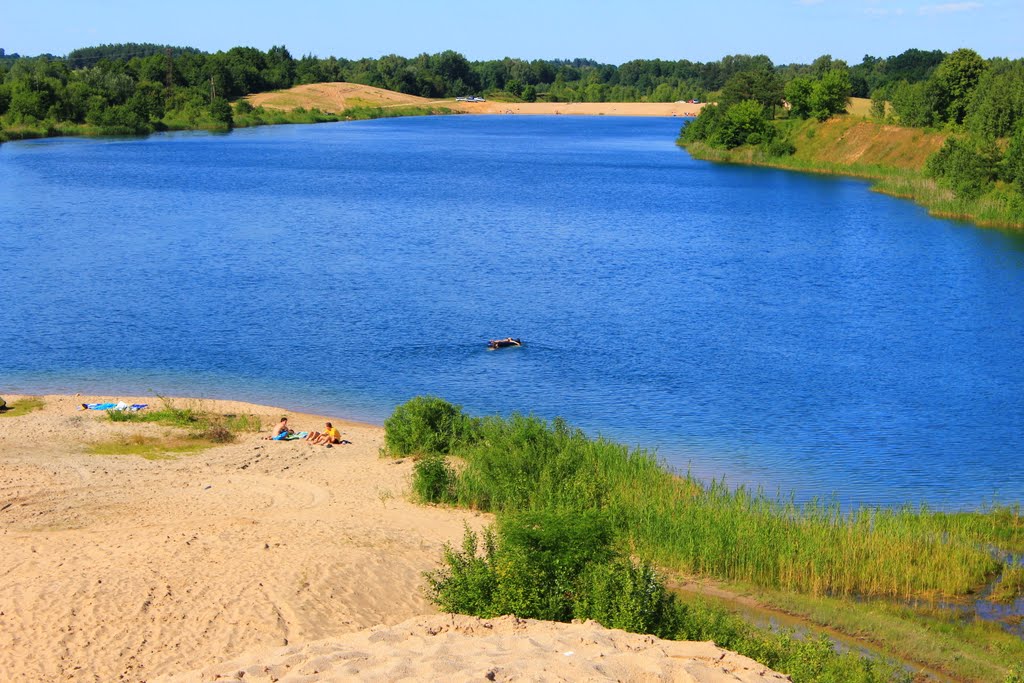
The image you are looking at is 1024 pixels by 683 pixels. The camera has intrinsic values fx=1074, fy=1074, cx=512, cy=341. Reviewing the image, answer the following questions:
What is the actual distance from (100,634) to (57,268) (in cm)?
3553

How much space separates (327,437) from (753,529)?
32.5 feet

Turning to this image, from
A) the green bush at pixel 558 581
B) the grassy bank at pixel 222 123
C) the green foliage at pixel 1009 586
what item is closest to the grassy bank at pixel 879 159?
the green foliage at pixel 1009 586

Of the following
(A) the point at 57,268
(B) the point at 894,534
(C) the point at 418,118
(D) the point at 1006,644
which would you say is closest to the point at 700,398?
(B) the point at 894,534

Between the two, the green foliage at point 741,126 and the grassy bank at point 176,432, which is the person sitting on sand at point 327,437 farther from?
the green foliage at point 741,126

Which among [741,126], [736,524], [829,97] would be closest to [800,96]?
[829,97]

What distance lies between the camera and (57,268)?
4494 centimetres

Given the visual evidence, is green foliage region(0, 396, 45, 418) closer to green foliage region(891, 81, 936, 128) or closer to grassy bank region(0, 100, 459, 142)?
green foliage region(891, 81, 936, 128)

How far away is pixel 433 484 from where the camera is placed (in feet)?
63.6

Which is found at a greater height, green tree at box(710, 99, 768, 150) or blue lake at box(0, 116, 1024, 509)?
green tree at box(710, 99, 768, 150)

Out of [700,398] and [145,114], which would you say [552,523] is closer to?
[700,398]

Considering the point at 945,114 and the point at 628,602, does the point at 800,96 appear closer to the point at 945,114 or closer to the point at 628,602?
the point at 945,114

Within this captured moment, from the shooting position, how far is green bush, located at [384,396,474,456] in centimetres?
2222

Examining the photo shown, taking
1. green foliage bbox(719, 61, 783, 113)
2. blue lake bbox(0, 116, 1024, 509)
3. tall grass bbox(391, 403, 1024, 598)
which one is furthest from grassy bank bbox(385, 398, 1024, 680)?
green foliage bbox(719, 61, 783, 113)

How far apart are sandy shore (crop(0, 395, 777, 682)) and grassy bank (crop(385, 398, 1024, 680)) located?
123cm
